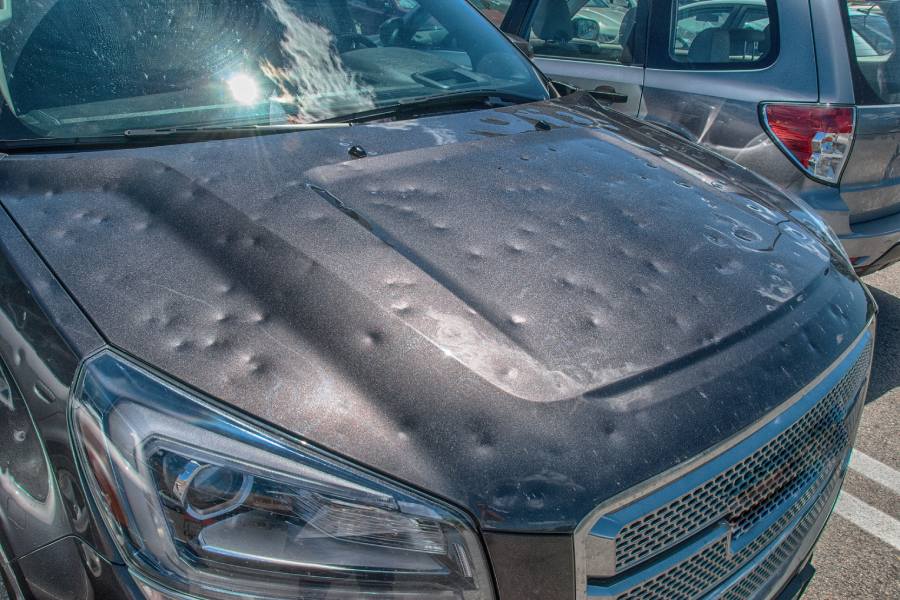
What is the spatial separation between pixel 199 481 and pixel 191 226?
2.16 feet

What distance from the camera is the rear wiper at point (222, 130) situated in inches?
75.6

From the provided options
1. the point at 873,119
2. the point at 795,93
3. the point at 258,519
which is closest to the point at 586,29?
the point at 795,93

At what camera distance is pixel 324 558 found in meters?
1.16

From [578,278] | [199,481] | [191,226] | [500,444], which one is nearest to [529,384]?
[500,444]

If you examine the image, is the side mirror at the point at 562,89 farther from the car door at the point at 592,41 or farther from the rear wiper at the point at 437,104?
the car door at the point at 592,41

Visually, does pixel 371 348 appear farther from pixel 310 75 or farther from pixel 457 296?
pixel 310 75

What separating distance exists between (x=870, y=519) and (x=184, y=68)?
2.74 m

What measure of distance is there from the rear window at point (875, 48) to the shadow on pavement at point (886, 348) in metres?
1.24

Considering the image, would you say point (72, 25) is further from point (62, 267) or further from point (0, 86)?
point (62, 267)

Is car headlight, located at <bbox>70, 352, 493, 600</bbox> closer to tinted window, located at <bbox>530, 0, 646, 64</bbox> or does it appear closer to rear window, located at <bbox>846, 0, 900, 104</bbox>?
rear window, located at <bbox>846, 0, 900, 104</bbox>

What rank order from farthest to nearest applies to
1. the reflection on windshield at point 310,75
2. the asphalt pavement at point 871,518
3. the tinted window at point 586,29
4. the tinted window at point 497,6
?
the tinted window at point 497,6 < the tinted window at point 586,29 < the asphalt pavement at point 871,518 < the reflection on windshield at point 310,75

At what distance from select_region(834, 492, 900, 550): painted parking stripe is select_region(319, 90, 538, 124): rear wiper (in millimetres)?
1855

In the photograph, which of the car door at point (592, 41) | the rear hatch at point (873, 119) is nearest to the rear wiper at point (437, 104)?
the car door at point (592, 41)

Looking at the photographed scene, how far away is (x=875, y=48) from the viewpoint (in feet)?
11.1
